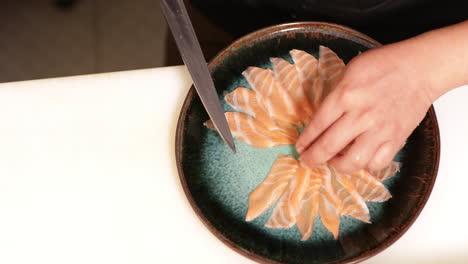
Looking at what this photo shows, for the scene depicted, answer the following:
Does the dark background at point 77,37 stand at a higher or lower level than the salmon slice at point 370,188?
lower

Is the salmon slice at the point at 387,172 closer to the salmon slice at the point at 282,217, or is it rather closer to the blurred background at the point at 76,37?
the salmon slice at the point at 282,217

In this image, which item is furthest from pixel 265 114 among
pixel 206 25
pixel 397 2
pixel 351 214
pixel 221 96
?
pixel 206 25

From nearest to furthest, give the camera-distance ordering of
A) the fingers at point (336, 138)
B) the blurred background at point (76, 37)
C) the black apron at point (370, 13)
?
1. the fingers at point (336, 138)
2. the black apron at point (370, 13)
3. the blurred background at point (76, 37)

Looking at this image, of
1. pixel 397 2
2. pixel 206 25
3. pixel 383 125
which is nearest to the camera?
pixel 383 125

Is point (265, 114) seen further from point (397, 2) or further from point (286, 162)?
point (397, 2)

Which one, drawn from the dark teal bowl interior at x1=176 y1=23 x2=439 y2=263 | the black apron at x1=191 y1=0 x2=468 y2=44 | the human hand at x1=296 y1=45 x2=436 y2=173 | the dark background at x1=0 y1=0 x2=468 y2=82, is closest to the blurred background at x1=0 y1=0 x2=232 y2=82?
the dark background at x1=0 y1=0 x2=468 y2=82

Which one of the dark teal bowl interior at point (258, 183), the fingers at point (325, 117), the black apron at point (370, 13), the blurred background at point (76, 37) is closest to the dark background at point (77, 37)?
the blurred background at point (76, 37)

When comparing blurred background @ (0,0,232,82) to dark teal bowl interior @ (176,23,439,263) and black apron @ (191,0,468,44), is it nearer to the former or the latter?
black apron @ (191,0,468,44)
